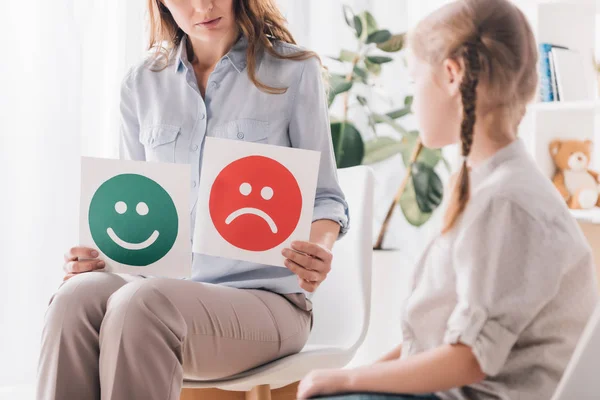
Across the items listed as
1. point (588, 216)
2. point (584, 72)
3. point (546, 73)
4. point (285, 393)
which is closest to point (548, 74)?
point (546, 73)

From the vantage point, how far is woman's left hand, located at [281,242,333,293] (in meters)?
1.18

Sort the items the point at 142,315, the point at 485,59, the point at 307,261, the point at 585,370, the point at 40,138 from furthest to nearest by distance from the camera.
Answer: the point at 40,138
the point at 307,261
the point at 142,315
the point at 485,59
the point at 585,370

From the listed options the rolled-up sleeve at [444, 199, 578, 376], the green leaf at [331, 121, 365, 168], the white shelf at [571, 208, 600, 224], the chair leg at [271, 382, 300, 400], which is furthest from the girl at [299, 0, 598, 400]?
the green leaf at [331, 121, 365, 168]

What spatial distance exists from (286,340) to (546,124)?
49.5 inches

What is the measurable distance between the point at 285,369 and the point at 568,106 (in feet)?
4.17

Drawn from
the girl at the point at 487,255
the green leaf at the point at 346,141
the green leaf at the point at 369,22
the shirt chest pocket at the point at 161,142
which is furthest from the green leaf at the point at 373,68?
the girl at the point at 487,255

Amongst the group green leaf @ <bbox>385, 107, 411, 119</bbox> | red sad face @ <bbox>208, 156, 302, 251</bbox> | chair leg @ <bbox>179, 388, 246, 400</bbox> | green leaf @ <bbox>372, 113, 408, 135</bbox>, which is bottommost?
chair leg @ <bbox>179, 388, 246, 400</bbox>

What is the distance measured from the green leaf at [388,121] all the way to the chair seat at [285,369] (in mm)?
1201

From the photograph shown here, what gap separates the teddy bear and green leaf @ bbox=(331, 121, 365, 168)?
24.0 inches

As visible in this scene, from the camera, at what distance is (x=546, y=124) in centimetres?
211

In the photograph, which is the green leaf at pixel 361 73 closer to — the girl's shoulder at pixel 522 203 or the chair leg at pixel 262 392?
the chair leg at pixel 262 392

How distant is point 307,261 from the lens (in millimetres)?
1181

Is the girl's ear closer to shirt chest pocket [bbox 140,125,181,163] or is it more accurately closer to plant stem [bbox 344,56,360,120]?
shirt chest pocket [bbox 140,125,181,163]

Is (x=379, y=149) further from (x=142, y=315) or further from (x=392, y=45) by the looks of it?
(x=142, y=315)
